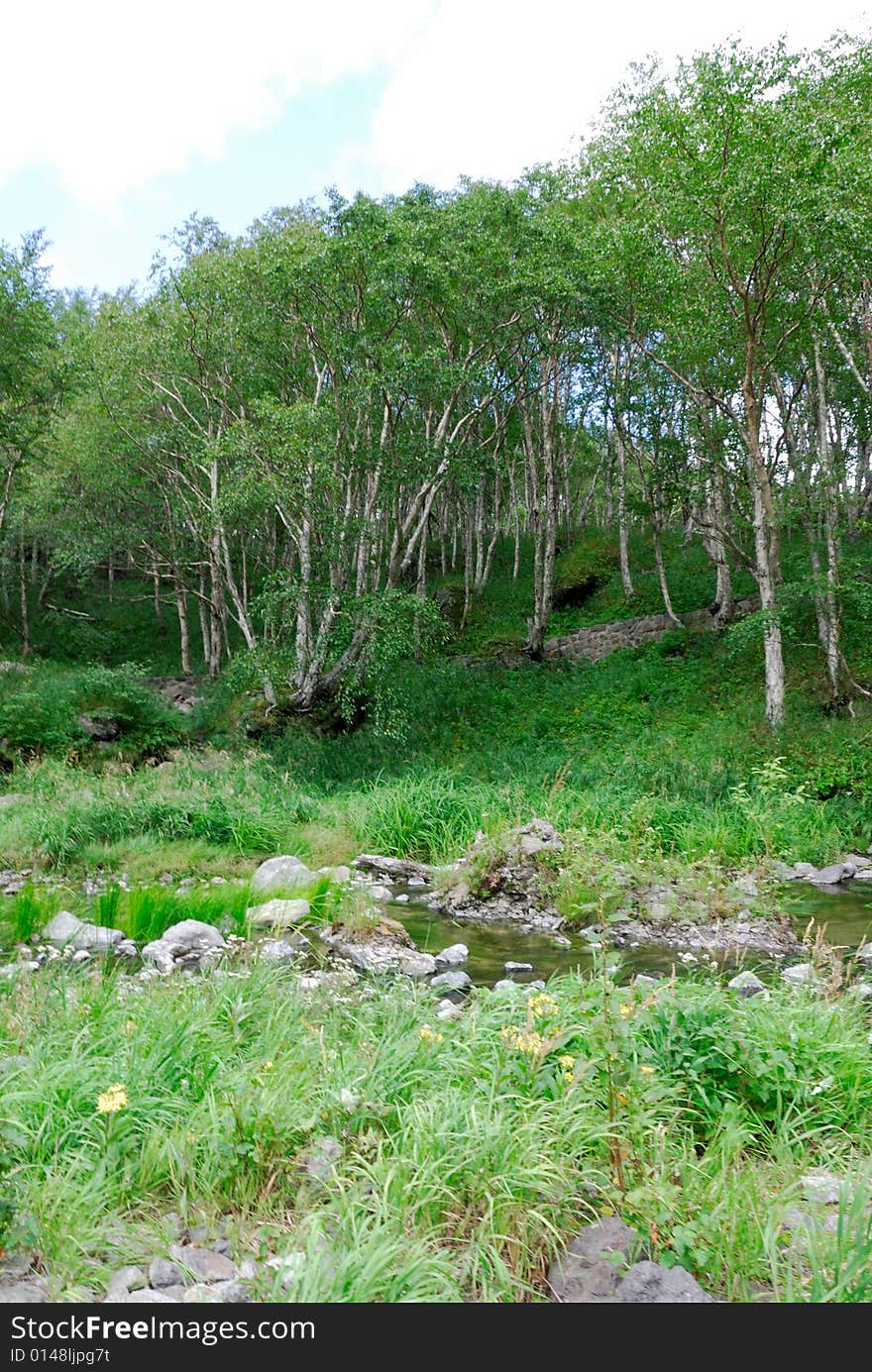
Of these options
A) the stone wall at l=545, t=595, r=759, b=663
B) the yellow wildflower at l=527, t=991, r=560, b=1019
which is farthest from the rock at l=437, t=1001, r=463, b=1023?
the stone wall at l=545, t=595, r=759, b=663

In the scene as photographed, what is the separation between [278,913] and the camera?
27.8 ft

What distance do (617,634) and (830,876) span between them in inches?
577

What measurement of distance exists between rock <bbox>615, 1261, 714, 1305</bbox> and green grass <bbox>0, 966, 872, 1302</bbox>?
101 mm

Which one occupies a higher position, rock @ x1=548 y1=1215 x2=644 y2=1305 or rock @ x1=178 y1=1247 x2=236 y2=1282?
rock @ x1=178 y1=1247 x2=236 y2=1282

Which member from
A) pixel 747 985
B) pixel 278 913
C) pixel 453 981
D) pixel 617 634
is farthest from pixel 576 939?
pixel 617 634

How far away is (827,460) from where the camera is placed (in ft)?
56.6

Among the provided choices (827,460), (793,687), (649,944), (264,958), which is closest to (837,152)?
(827,460)

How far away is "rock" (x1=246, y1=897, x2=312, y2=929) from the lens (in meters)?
8.42

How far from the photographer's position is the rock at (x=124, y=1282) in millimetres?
2686

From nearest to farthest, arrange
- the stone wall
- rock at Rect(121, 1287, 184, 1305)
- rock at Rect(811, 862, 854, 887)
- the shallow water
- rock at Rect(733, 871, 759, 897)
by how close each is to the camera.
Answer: rock at Rect(121, 1287, 184, 1305) < the shallow water < rock at Rect(733, 871, 759, 897) < rock at Rect(811, 862, 854, 887) < the stone wall

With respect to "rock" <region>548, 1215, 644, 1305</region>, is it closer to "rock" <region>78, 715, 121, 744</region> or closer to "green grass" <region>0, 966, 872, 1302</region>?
"green grass" <region>0, 966, 872, 1302</region>

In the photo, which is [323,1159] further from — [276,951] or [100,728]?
[100,728]
